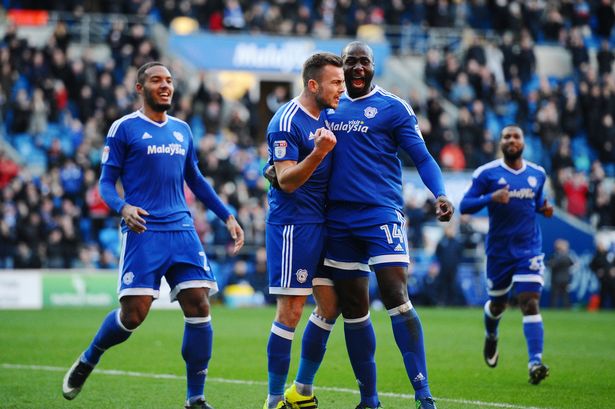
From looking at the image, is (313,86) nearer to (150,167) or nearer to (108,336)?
(150,167)

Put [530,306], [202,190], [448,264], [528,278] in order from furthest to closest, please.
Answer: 1. [448,264]
2. [528,278]
3. [530,306]
4. [202,190]

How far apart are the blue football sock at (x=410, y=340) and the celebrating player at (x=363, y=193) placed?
359mm

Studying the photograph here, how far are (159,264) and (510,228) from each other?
5265mm

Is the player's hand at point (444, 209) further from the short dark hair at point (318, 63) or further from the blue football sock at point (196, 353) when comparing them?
the blue football sock at point (196, 353)

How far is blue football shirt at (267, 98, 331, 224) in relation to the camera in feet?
26.9

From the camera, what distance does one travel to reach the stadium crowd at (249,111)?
2561 cm

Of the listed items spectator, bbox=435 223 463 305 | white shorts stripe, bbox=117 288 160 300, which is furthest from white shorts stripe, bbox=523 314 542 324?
spectator, bbox=435 223 463 305

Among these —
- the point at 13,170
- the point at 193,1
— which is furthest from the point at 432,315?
the point at 193,1

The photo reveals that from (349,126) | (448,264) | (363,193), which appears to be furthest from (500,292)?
(448,264)

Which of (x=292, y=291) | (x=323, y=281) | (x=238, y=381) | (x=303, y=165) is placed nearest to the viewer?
(x=303, y=165)

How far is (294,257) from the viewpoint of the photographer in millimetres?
8336

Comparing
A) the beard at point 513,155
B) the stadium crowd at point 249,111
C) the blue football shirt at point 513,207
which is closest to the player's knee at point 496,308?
the blue football shirt at point 513,207

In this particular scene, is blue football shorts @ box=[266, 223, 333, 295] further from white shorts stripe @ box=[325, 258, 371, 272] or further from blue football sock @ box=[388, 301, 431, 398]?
blue football sock @ box=[388, 301, 431, 398]

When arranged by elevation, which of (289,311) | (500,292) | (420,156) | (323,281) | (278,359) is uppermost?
(420,156)
